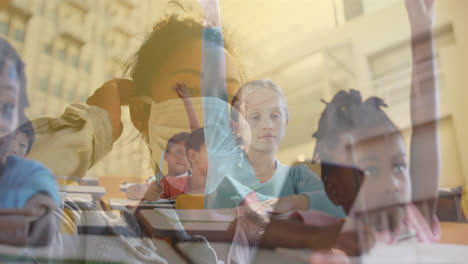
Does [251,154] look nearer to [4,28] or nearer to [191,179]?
[191,179]

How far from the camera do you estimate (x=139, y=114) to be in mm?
769

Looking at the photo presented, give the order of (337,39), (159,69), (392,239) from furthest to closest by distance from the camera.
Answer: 1. (159,69)
2. (337,39)
3. (392,239)

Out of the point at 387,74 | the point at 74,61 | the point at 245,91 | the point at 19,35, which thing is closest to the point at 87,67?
the point at 74,61

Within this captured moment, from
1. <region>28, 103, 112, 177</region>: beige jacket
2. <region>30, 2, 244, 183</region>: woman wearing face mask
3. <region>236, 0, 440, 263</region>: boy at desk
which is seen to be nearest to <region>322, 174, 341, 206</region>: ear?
<region>236, 0, 440, 263</region>: boy at desk

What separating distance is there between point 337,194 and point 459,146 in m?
0.20

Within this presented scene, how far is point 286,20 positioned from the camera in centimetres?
64

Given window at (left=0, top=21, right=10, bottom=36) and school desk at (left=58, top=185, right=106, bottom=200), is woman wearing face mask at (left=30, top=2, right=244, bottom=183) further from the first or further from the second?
window at (left=0, top=21, right=10, bottom=36)

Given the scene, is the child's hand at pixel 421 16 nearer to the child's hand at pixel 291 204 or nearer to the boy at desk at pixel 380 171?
the boy at desk at pixel 380 171

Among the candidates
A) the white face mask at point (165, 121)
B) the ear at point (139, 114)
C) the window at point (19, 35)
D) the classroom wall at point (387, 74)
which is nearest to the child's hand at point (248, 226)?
the classroom wall at point (387, 74)

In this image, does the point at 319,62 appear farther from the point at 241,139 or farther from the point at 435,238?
the point at 435,238

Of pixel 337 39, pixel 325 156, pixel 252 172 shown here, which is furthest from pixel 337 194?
pixel 337 39

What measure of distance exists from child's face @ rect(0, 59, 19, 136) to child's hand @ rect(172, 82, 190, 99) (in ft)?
1.05

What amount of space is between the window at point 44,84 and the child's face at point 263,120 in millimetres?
441

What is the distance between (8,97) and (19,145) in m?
0.10
